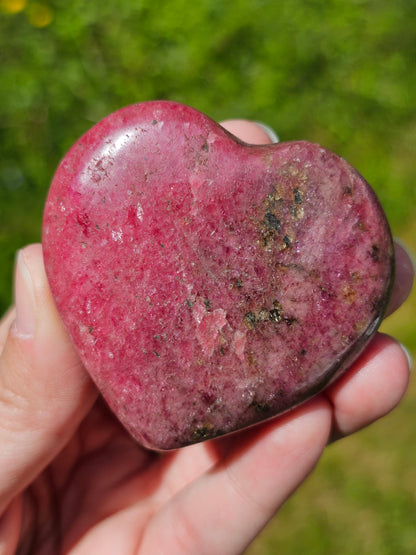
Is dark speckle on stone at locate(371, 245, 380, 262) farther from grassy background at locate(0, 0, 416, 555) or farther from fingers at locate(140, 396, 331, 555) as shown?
grassy background at locate(0, 0, 416, 555)

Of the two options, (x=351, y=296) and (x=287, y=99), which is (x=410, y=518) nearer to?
(x=351, y=296)

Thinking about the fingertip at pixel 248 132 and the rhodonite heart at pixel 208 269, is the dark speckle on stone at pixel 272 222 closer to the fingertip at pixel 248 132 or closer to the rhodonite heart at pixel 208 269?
the rhodonite heart at pixel 208 269

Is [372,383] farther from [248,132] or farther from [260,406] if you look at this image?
[248,132]

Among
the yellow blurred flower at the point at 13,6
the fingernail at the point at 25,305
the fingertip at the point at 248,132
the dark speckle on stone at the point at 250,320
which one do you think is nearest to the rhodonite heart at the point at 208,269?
the dark speckle on stone at the point at 250,320

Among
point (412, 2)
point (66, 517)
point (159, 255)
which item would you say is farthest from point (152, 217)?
point (412, 2)

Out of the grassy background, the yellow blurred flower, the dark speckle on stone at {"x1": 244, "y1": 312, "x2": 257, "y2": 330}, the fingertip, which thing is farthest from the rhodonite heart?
the yellow blurred flower
